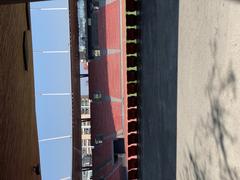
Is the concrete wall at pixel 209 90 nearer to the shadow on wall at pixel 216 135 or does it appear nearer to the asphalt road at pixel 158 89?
the shadow on wall at pixel 216 135

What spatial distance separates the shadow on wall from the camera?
271 cm

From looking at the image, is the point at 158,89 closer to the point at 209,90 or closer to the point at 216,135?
the point at 209,90

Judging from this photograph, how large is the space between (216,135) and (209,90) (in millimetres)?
350

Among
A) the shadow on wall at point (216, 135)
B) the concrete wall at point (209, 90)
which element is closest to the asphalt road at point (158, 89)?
the concrete wall at point (209, 90)

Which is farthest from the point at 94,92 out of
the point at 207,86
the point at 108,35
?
the point at 207,86

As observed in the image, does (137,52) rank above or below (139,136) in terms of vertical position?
above

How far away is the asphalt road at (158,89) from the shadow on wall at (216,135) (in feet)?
2.50

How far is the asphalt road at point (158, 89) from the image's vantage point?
4031mm

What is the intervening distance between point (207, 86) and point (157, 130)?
1.73 metres

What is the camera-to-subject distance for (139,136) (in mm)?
5539

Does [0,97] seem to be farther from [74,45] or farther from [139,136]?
[74,45]

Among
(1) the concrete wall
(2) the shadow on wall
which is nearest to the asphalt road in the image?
(1) the concrete wall

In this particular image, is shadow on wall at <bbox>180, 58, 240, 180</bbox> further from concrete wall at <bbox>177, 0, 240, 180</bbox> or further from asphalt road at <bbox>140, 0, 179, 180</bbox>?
asphalt road at <bbox>140, 0, 179, 180</bbox>

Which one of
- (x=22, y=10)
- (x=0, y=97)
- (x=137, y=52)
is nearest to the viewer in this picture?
(x=0, y=97)
